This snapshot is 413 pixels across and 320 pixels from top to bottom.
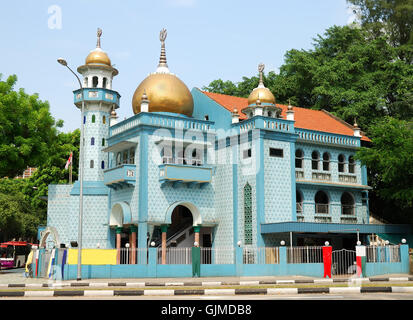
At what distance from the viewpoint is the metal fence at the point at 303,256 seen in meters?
25.2

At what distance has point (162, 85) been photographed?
3161cm

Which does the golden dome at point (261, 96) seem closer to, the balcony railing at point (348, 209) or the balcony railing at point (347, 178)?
the balcony railing at point (347, 178)

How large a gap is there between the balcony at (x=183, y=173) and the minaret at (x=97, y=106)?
6.63 m

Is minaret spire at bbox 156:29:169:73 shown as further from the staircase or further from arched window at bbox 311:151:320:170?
arched window at bbox 311:151:320:170

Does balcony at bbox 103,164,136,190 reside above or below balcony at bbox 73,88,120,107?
below

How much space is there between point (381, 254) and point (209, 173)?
35.0 feet

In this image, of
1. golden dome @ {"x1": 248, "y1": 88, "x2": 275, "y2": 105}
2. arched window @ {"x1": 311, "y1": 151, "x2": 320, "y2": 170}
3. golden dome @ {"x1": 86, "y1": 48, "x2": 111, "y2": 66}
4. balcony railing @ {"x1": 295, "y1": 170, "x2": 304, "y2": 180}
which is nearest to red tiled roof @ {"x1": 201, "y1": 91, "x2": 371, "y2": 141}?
golden dome @ {"x1": 248, "y1": 88, "x2": 275, "y2": 105}

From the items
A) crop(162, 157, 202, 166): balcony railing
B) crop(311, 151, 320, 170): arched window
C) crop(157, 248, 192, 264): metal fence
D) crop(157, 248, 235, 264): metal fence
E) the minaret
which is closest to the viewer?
crop(157, 248, 192, 264): metal fence

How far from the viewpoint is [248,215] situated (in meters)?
28.9

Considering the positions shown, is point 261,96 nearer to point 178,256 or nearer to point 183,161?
point 183,161

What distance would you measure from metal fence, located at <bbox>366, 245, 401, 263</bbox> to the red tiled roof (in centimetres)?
934

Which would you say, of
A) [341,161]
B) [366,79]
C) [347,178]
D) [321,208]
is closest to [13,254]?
[321,208]

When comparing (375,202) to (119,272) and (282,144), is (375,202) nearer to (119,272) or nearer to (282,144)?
(282,144)

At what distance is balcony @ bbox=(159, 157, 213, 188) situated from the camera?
28828mm
